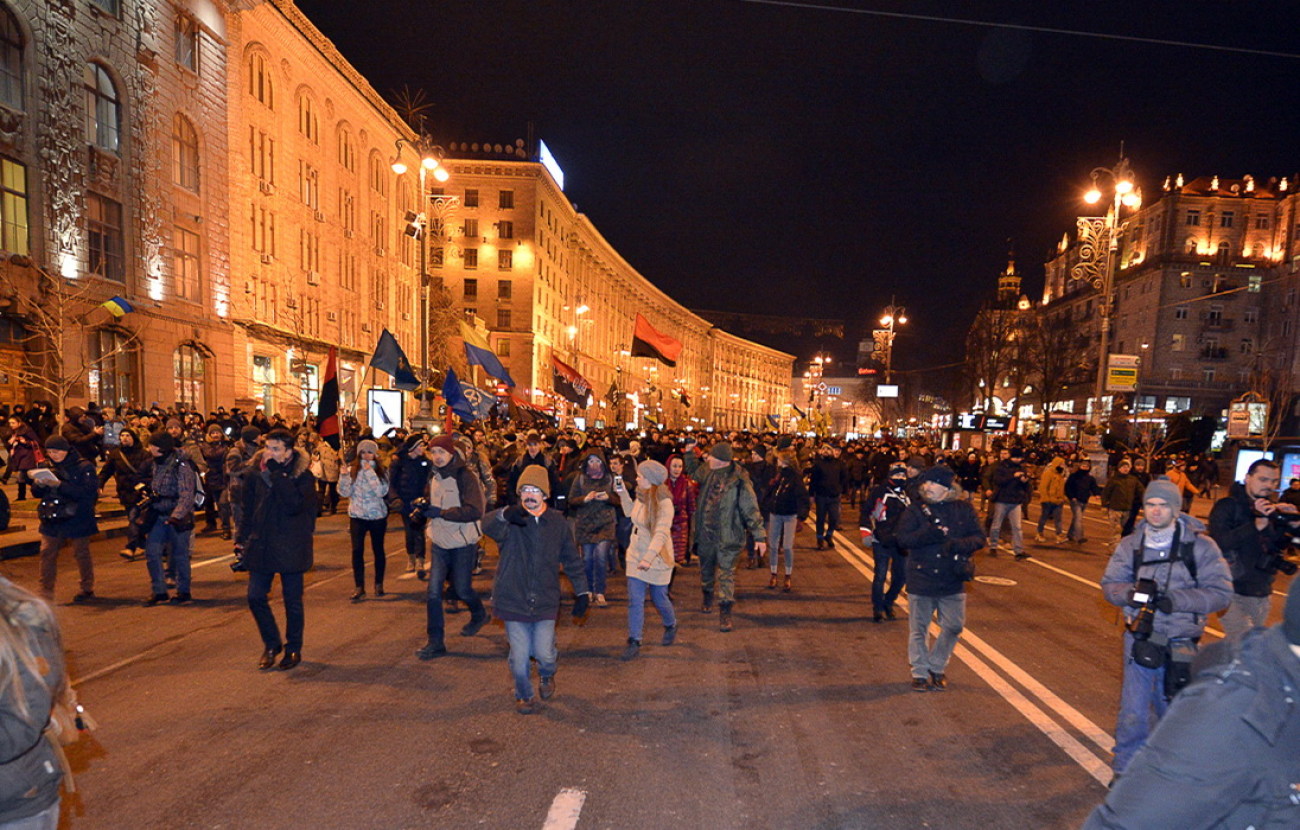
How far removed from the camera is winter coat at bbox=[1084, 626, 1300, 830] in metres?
1.73

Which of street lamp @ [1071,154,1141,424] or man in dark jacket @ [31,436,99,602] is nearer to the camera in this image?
man in dark jacket @ [31,436,99,602]

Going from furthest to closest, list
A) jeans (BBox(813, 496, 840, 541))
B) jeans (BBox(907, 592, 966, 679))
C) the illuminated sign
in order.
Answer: the illuminated sign, jeans (BBox(813, 496, 840, 541)), jeans (BBox(907, 592, 966, 679))

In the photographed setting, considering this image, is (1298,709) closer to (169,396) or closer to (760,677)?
(760,677)

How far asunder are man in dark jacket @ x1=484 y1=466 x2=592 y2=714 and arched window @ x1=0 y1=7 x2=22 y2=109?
22953 millimetres

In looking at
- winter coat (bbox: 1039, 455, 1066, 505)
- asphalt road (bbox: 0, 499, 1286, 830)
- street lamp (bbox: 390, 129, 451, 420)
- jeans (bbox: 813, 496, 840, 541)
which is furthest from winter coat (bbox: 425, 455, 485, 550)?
winter coat (bbox: 1039, 455, 1066, 505)

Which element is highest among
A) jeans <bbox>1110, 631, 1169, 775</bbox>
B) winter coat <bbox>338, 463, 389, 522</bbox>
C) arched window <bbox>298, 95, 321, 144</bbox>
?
arched window <bbox>298, 95, 321, 144</bbox>

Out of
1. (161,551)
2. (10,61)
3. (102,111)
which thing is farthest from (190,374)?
(161,551)

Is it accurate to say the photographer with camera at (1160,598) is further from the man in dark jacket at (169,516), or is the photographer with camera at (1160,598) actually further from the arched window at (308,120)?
the arched window at (308,120)

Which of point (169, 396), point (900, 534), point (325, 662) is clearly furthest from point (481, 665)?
point (169, 396)

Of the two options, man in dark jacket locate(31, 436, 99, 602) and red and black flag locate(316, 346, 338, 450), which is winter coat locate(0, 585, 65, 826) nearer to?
man in dark jacket locate(31, 436, 99, 602)

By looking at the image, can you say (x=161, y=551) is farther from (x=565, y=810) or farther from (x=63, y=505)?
(x=565, y=810)

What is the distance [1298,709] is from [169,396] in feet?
98.0

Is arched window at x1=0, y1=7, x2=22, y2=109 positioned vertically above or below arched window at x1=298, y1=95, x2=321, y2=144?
below

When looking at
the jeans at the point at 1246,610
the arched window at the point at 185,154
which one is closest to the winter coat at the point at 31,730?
the jeans at the point at 1246,610
